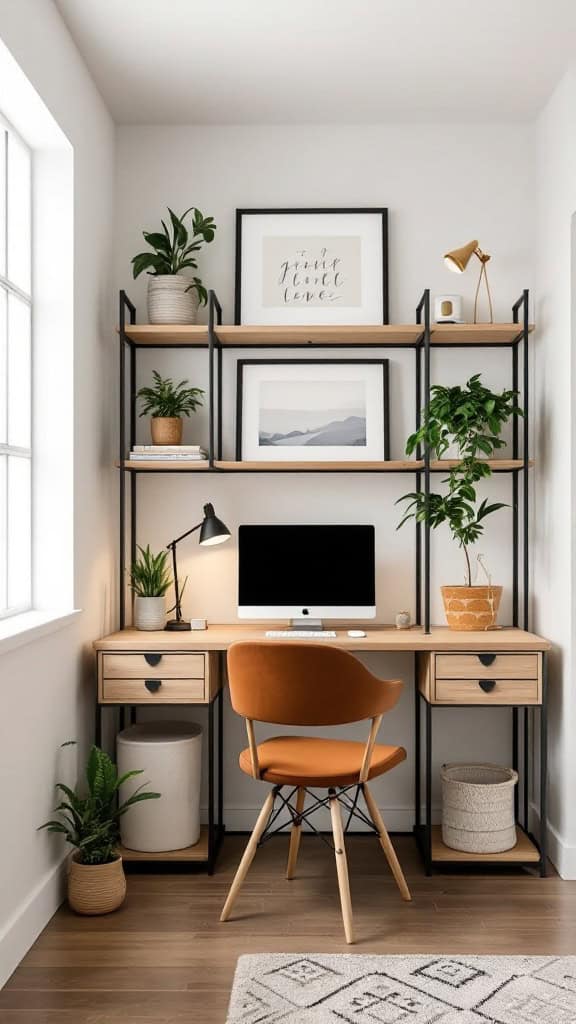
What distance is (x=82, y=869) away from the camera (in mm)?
2881

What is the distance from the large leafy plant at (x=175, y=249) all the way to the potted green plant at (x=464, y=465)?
1.02 meters

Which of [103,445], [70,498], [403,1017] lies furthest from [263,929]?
[103,445]

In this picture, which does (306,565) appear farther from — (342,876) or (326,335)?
(342,876)

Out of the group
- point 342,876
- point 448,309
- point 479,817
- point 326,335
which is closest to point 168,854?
point 342,876

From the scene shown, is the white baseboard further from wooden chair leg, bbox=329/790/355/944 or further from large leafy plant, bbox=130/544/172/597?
large leafy plant, bbox=130/544/172/597

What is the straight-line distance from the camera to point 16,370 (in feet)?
9.98

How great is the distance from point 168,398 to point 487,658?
1.53 m

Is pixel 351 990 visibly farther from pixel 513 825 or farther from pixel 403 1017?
pixel 513 825

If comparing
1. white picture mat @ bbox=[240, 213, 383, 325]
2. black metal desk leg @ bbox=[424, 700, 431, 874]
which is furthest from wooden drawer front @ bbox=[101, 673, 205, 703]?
white picture mat @ bbox=[240, 213, 383, 325]

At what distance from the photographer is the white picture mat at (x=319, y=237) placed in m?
3.78

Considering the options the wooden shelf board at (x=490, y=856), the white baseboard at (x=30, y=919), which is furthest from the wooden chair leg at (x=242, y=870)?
the wooden shelf board at (x=490, y=856)

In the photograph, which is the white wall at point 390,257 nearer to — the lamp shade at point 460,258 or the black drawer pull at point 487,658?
the lamp shade at point 460,258

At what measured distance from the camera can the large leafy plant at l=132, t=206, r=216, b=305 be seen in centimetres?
356

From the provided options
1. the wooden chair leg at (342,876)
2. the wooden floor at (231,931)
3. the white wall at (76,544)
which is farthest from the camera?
the wooden chair leg at (342,876)
